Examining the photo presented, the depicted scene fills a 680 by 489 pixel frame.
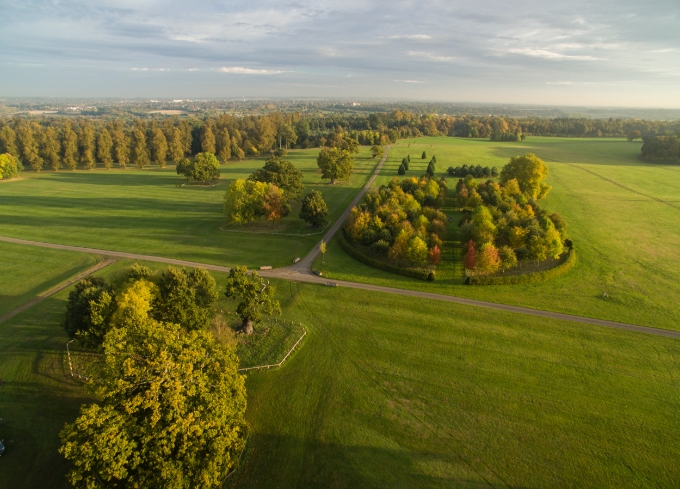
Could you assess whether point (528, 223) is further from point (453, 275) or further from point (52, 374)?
point (52, 374)

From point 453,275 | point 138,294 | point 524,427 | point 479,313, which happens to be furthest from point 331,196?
point 524,427

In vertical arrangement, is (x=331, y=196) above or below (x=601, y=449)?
above

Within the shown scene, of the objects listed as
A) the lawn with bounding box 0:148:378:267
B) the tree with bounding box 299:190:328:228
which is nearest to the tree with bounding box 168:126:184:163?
the lawn with bounding box 0:148:378:267

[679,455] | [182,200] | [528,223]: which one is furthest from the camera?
[182,200]

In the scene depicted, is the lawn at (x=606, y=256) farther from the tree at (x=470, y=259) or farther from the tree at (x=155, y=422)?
the tree at (x=155, y=422)

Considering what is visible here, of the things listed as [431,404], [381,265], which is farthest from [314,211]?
[431,404]

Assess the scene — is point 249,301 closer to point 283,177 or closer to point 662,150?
point 283,177

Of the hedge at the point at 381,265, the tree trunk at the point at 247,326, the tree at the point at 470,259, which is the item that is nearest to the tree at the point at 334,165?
the hedge at the point at 381,265
